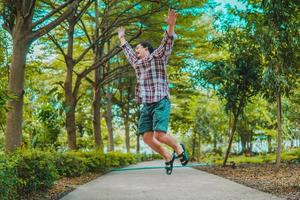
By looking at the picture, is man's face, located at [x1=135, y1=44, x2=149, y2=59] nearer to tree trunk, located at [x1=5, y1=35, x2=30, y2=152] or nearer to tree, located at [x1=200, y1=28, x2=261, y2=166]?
tree trunk, located at [x1=5, y1=35, x2=30, y2=152]

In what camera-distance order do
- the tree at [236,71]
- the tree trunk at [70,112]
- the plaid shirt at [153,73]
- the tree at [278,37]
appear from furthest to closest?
the tree at [236,71] < the tree trunk at [70,112] < the tree at [278,37] < the plaid shirt at [153,73]

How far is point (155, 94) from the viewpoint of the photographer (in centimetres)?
532

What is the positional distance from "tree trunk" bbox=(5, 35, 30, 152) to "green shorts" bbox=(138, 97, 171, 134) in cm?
492

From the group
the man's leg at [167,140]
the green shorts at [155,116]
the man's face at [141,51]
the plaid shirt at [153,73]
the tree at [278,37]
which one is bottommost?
the man's leg at [167,140]

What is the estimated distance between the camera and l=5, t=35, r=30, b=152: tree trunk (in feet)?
31.4

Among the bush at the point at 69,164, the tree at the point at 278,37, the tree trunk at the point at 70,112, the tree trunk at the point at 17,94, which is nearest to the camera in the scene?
the tree trunk at the point at 17,94

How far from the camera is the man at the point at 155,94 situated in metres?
5.25

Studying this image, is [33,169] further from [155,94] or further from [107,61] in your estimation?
[107,61]

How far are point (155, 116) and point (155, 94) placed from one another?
10.8 inches

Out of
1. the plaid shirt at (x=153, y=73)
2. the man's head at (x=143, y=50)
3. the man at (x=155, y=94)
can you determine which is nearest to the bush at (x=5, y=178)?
the man at (x=155, y=94)

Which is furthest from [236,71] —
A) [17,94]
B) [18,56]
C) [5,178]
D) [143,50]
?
[5,178]

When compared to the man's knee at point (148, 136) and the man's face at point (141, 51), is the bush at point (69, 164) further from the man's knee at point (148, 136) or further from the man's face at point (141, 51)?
the man's face at point (141, 51)

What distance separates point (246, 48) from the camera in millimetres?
15773

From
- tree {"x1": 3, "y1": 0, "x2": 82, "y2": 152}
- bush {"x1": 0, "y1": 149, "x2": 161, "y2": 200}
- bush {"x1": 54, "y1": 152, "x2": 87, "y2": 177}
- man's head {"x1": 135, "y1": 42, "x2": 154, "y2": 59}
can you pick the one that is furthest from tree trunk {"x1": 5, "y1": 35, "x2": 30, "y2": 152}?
man's head {"x1": 135, "y1": 42, "x2": 154, "y2": 59}
